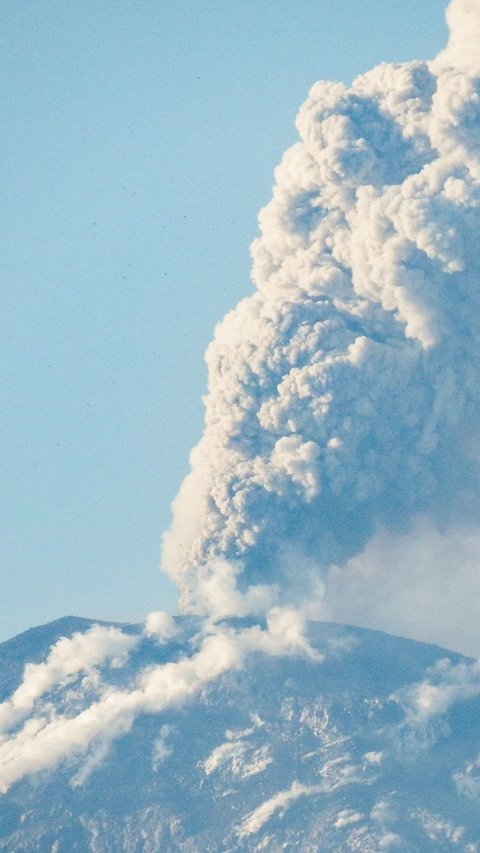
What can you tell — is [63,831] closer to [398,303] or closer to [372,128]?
[398,303]

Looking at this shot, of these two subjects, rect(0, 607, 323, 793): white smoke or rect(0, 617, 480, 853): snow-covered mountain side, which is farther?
rect(0, 607, 323, 793): white smoke

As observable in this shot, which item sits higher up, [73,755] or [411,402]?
[411,402]

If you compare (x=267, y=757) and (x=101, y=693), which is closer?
(x=267, y=757)

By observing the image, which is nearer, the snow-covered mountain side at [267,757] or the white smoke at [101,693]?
the snow-covered mountain side at [267,757]

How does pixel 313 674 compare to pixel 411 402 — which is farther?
pixel 313 674

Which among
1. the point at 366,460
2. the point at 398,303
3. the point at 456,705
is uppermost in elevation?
the point at 398,303

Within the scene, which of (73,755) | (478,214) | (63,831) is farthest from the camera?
(73,755)

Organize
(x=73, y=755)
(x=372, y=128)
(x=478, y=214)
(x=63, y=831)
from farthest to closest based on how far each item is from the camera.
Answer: (x=73, y=755) < (x=63, y=831) < (x=372, y=128) < (x=478, y=214)

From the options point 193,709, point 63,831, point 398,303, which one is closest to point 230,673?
point 193,709
